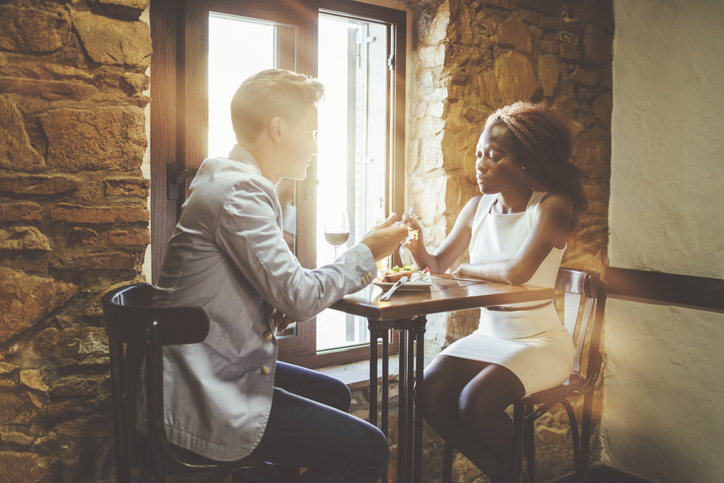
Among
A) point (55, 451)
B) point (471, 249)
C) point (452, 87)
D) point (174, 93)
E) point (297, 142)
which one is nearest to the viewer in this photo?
point (297, 142)

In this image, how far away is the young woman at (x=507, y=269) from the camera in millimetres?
1844

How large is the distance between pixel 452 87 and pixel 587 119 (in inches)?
36.9

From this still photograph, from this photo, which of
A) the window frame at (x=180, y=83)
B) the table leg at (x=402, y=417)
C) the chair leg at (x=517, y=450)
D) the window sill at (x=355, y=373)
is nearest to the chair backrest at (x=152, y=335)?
the table leg at (x=402, y=417)

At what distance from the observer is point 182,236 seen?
1.33 m

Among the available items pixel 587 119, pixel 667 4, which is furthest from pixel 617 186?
pixel 667 4

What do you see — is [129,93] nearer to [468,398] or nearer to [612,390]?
[468,398]

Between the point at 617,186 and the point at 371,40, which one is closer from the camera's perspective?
the point at 371,40

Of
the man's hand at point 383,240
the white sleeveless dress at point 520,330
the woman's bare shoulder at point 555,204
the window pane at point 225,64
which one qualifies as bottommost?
the white sleeveless dress at point 520,330

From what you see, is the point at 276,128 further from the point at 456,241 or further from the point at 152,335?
the point at 456,241

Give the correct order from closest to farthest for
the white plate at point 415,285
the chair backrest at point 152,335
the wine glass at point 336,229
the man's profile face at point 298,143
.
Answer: the chair backrest at point 152,335 < the man's profile face at point 298,143 < the white plate at point 415,285 < the wine glass at point 336,229

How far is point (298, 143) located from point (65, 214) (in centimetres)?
85

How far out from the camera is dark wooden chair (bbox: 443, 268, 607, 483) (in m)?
1.83

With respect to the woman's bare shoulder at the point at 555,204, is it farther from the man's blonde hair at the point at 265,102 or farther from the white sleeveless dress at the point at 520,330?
the man's blonde hair at the point at 265,102

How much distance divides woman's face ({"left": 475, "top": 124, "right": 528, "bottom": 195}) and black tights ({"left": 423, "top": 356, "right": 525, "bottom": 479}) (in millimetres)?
744
